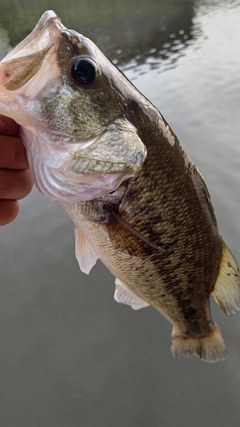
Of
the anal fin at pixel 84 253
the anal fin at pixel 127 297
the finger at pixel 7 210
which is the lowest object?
the anal fin at pixel 127 297

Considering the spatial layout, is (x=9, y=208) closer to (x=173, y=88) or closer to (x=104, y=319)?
(x=104, y=319)

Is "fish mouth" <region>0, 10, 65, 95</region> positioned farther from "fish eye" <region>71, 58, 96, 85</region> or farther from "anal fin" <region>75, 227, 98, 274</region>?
"anal fin" <region>75, 227, 98, 274</region>

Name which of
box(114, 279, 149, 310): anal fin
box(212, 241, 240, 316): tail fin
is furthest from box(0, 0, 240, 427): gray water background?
box(212, 241, 240, 316): tail fin

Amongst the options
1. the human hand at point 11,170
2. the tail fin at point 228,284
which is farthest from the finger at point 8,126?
the tail fin at point 228,284

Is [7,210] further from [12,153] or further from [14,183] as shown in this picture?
[12,153]

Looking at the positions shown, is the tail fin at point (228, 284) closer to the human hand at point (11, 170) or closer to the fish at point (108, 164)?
the fish at point (108, 164)

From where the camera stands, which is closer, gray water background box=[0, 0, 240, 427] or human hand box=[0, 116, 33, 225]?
human hand box=[0, 116, 33, 225]

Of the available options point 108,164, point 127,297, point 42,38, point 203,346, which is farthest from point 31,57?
point 203,346

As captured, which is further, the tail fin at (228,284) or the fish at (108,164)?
the tail fin at (228,284)
